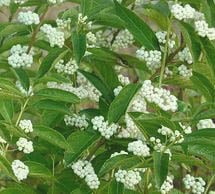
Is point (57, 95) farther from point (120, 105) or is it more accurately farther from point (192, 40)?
point (192, 40)

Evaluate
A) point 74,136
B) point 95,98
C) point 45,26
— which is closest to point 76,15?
point 45,26

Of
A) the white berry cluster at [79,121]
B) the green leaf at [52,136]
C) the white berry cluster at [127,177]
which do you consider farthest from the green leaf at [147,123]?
the white berry cluster at [79,121]

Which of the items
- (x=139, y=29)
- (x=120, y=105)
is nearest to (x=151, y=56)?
(x=139, y=29)

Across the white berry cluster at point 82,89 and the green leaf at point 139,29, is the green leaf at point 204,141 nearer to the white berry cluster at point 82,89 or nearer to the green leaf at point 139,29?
the green leaf at point 139,29

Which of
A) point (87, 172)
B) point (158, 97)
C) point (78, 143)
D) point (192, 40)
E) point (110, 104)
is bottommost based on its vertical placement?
point (87, 172)

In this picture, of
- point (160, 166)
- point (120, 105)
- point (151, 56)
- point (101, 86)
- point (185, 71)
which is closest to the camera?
point (160, 166)

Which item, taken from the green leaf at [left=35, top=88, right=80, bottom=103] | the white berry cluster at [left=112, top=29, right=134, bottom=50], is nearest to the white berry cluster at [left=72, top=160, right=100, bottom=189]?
the green leaf at [left=35, top=88, right=80, bottom=103]

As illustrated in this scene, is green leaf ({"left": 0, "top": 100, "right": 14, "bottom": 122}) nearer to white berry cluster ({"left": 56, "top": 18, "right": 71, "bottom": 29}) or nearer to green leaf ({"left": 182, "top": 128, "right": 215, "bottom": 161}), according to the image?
white berry cluster ({"left": 56, "top": 18, "right": 71, "bottom": 29})
